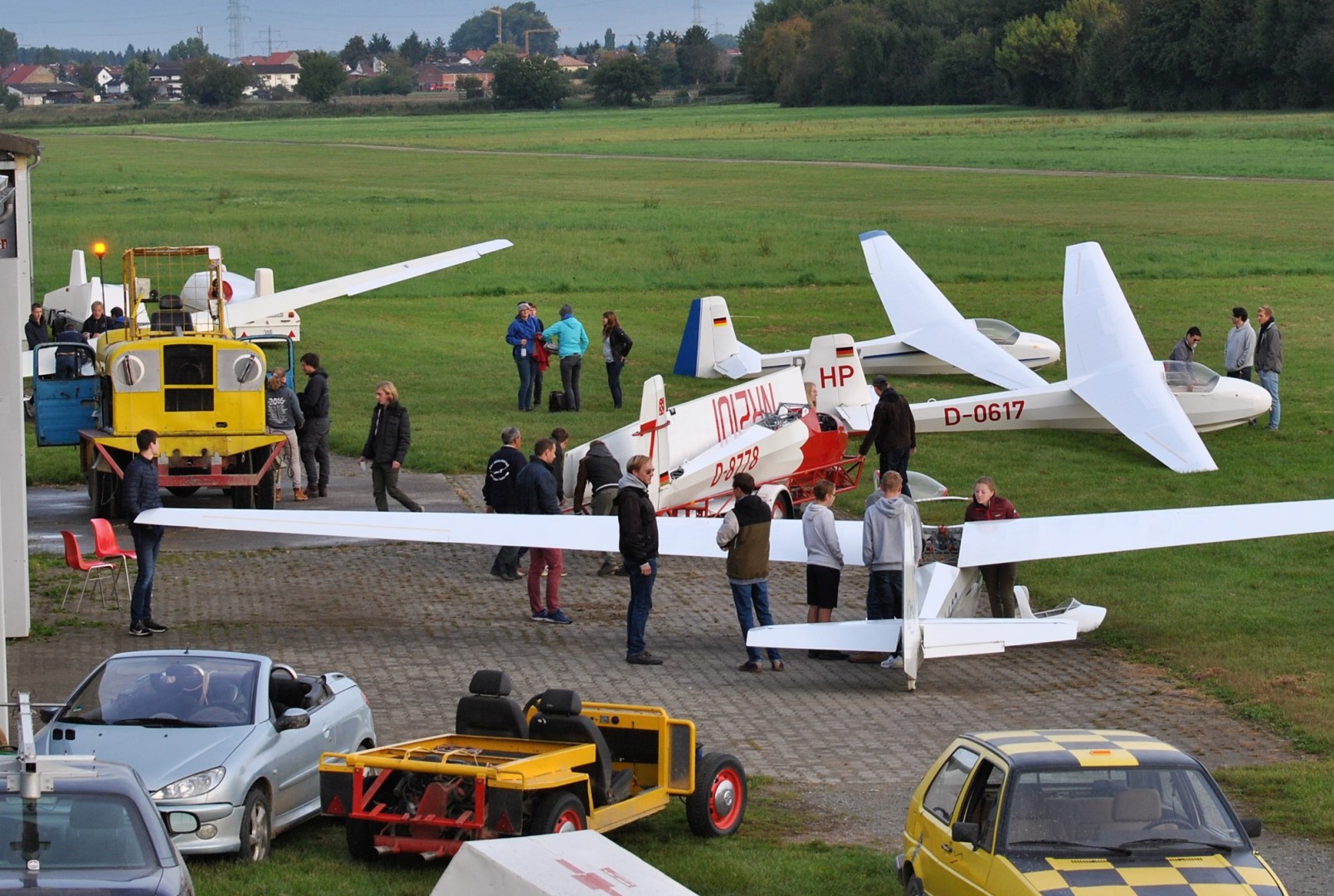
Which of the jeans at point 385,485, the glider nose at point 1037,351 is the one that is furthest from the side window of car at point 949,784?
the glider nose at point 1037,351

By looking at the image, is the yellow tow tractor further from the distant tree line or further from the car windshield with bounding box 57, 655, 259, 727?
the distant tree line

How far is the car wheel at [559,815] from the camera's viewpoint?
8.72 metres

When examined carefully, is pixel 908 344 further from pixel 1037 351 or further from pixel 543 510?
pixel 543 510

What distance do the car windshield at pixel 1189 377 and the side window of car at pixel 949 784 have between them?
1890cm

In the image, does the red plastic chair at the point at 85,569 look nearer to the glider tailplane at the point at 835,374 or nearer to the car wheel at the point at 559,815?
the car wheel at the point at 559,815

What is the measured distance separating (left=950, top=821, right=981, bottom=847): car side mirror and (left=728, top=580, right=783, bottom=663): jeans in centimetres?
658

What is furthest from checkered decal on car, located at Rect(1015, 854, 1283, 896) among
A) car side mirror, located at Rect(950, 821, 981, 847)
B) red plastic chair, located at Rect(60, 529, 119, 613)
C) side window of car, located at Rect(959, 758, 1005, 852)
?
red plastic chair, located at Rect(60, 529, 119, 613)

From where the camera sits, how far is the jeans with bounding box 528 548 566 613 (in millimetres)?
16156

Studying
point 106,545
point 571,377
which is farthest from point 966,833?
point 571,377

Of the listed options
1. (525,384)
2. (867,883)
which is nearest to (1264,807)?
(867,883)

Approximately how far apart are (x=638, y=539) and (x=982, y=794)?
257 inches

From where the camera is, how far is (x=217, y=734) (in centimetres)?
973

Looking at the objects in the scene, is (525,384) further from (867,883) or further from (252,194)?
(252,194)

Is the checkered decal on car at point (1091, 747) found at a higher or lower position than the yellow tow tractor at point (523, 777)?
higher
